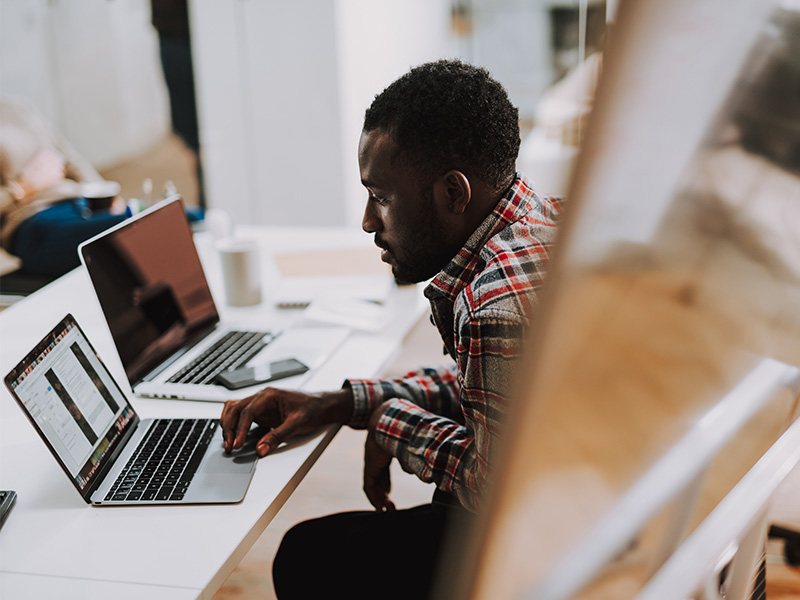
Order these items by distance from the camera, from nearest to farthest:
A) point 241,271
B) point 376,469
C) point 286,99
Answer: point 376,469, point 241,271, point 286,99

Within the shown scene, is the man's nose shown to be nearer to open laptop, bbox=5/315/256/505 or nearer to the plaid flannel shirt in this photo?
the plaid flannel shirt

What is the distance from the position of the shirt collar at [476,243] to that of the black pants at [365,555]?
32 cm

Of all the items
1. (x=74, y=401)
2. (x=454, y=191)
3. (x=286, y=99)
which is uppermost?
(x=454, y=191)

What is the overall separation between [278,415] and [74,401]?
0.28m

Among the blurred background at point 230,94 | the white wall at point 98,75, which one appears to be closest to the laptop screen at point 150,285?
the white wall at point 98,75

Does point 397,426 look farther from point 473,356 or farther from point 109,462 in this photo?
point 109,462

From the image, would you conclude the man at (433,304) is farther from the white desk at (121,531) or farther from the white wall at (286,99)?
the white wall at (286,99)

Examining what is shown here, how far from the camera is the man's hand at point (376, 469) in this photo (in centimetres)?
114

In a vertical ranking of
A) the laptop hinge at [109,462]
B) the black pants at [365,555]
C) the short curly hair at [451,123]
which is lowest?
the black pants at [365,555]

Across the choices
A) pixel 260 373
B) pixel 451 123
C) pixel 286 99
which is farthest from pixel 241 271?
pixel 286 99

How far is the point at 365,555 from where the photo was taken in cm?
110

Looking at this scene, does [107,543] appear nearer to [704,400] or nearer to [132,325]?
[132,325]

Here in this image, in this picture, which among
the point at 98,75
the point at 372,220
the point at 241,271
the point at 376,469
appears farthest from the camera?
the point at 98,75

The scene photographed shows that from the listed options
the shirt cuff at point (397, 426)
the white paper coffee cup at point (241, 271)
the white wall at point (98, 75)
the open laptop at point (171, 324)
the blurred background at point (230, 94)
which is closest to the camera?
the shirt cuff at point (397, 426)
